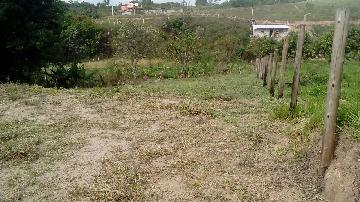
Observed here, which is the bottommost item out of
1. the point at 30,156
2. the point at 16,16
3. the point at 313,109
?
the point at 30,156

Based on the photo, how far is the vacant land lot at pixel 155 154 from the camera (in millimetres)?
5301

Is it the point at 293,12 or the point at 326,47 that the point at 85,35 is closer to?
the point at 326,47

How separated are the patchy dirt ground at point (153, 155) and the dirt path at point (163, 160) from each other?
1cm

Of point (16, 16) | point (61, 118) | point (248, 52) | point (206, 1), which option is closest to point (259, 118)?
point (61, 118)

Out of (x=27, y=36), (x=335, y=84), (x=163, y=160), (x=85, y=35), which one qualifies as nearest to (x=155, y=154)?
(x=163, y=160)

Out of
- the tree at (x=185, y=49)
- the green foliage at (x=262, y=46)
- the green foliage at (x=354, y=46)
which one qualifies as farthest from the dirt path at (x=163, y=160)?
the green foliage at (x=262, y=46)

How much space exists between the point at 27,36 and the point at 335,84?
14.4 m

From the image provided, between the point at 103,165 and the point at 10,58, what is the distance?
13063 mm

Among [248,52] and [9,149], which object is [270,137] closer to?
[9,149]

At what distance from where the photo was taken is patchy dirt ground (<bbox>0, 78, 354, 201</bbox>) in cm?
528

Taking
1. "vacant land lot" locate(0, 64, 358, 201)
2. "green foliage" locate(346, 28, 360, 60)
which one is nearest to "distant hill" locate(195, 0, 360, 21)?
"green foliage" locate(346, 28, 360, 60)

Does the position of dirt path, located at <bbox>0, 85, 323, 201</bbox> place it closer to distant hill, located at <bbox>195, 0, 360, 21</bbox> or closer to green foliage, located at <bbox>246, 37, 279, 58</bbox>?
green foliage, located at <bbox>246, 37, 279, 58</bbox>

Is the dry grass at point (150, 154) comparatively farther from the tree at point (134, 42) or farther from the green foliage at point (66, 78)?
the tree at point (134, 42)

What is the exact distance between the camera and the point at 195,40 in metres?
26.5
